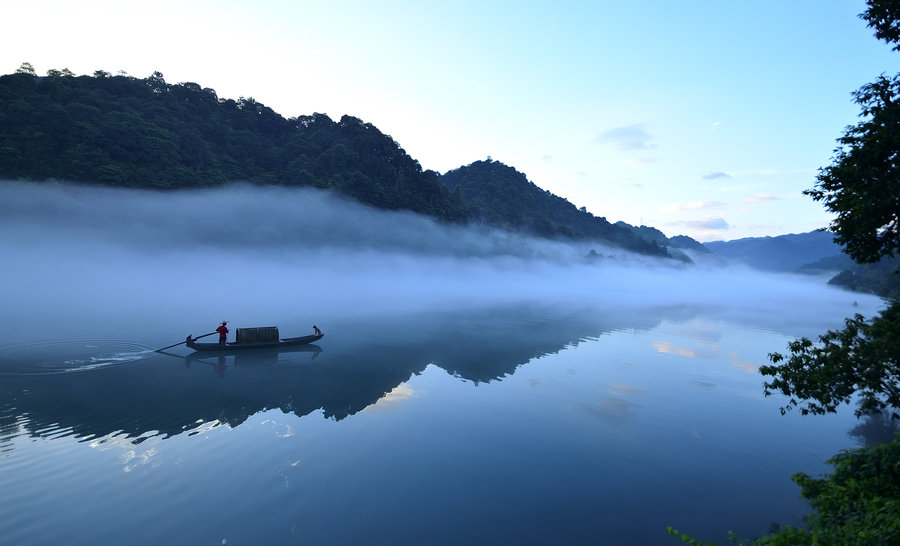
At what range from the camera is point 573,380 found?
29453 millimetres

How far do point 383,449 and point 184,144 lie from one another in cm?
10194

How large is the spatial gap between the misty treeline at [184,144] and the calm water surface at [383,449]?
2278 inches

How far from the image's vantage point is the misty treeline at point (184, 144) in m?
69.3

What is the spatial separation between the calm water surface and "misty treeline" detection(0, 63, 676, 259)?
5787 cm

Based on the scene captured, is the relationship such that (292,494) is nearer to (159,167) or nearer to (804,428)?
(804,428)

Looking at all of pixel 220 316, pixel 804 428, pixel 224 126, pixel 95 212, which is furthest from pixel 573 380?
pixel 224 126

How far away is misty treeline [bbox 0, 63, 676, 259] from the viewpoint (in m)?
69.3

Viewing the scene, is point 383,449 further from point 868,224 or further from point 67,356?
point 67,356

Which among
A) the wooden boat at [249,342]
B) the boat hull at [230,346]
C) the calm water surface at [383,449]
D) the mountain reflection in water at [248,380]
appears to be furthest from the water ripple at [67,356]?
the wooden boat at [249,342]

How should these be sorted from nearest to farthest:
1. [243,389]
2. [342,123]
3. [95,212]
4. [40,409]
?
[40,409] → [243,389] → [95,212] → [342,123]

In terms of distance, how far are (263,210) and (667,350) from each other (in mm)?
96164

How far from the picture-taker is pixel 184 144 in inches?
3595

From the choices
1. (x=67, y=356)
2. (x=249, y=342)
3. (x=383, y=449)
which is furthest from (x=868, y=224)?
(x=67, y=356)

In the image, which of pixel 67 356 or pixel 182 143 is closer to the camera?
pixel 67 356
